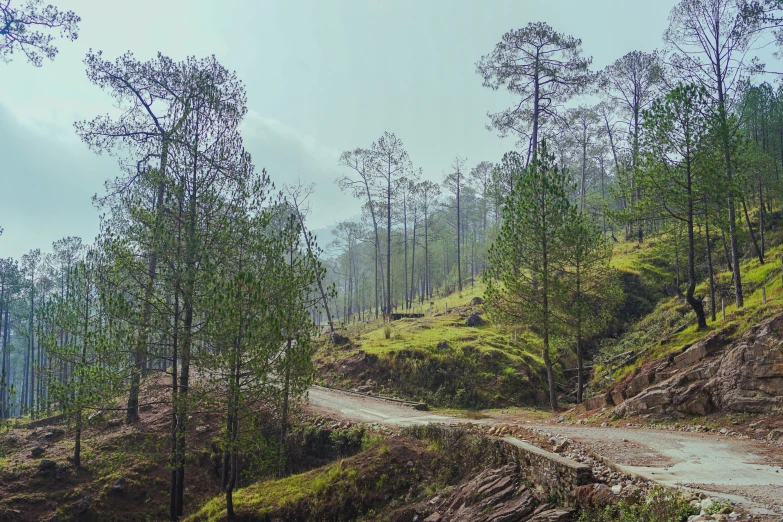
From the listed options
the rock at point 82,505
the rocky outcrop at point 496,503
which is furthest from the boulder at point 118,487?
the rocky outcrop at point 496,503

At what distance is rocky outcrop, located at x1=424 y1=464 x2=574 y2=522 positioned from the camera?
792 centimetres

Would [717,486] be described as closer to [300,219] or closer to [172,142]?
[172,142]

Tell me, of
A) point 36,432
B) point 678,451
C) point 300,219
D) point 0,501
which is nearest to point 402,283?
point 300,219

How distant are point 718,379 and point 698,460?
4735 mm

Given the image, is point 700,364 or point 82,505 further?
point 82,505

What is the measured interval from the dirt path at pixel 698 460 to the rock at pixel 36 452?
62.9ft

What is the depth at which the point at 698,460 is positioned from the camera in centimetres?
852

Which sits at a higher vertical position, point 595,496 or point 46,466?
point 595,496

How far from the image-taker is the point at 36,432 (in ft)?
72.4

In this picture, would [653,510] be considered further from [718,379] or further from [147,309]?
[147,309]

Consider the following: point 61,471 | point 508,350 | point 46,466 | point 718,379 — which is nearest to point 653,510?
point 718,379

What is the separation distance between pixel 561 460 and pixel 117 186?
1894cm

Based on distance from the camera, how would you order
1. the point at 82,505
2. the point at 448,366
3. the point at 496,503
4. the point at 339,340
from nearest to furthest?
the point at 496,503
the point at 82,505
the point at 448,366
the point at 339,340

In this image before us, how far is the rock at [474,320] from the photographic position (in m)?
27.6
